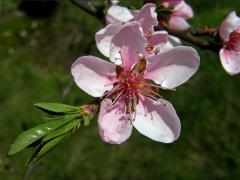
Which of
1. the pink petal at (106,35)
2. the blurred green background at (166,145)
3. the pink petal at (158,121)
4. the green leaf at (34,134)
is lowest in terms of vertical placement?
the blurred green background at (166,145)

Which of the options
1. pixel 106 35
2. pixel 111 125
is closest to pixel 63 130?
pixel 111 125

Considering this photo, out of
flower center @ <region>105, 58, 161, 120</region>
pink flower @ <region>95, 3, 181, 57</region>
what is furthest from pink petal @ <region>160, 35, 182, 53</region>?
flower center @ <region>105, 58, 161, 120</region>

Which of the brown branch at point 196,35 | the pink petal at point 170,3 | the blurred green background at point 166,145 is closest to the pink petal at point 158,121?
the brown branch at point 196,35

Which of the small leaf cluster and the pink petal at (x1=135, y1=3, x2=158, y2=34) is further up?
the pink petal at (x1=135, y1=3, x2=158, y2=34)

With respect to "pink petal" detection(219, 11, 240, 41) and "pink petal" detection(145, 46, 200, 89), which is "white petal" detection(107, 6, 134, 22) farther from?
"pink petal" detection(219, 11, 240, 41)

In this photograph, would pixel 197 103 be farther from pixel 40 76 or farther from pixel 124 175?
pixel 40 76

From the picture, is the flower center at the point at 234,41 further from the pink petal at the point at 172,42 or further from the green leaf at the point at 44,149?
the green leaf at the point at 44,149

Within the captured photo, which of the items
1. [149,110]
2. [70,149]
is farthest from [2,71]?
[149,110]
